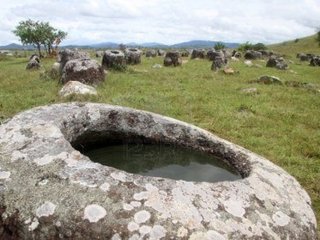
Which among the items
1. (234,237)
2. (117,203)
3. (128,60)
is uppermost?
(117,203)

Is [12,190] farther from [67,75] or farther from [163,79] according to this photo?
[163,79]

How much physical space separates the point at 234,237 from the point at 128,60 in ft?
115

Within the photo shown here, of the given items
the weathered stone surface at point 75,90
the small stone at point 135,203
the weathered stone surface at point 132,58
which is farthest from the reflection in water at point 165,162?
the weathered stone surface at point 132,58

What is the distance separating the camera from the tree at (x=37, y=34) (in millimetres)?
67188

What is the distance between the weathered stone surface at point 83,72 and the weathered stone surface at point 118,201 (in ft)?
50.7

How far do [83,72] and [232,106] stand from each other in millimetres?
7859

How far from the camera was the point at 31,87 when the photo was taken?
21641mm

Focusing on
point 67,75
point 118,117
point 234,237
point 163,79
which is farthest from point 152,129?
point 163,79

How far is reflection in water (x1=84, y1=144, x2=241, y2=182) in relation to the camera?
6.14 m

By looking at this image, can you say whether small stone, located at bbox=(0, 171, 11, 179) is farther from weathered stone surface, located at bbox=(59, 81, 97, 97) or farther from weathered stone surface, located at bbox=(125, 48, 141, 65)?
weathered stone surface, located at bbox=(125, 48, 141, 65)

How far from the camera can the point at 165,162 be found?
257 inches

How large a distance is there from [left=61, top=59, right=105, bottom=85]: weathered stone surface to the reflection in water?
15028 millimetres

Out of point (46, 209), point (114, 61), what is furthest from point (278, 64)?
point (46, 209)

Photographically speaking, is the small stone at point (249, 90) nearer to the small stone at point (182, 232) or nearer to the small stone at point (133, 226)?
the small stone at point (182, 232)
